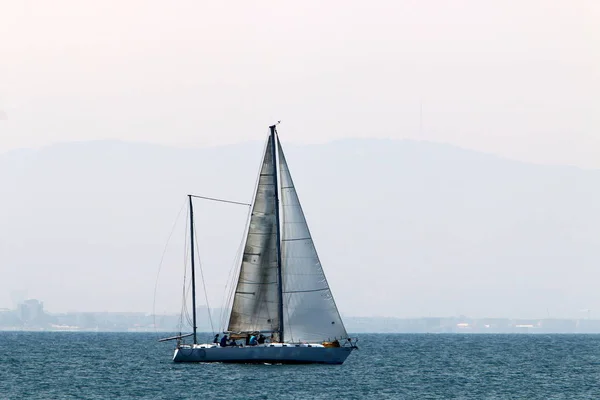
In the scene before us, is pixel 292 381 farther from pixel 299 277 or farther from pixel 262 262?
pixel 262 262

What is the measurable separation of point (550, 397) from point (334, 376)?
53.3 feet

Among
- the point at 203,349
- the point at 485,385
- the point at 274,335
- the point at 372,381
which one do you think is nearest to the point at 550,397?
the point at 485,385

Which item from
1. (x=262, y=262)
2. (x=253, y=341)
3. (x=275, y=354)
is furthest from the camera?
(x=253, y=341)

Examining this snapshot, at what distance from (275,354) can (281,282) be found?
5.12 meters

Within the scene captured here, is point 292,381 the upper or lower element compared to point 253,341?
lower

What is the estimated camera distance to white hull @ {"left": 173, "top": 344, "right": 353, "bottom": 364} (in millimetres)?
85625

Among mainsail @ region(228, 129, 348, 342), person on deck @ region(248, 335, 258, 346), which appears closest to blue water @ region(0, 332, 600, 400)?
person on deck @ region(248, 335, 258, 346)

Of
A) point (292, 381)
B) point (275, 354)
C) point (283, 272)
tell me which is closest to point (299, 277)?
point (283, 272)

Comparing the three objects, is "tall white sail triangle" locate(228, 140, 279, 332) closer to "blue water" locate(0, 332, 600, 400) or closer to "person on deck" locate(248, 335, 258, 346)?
"person on deck" locate(248, 335, 258, 346)

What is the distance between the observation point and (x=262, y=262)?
8619 cm

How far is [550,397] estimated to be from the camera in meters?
77.2

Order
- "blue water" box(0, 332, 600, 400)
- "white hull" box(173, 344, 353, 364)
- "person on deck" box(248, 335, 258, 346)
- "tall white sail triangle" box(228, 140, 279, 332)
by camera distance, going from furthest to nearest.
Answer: "person on deck" box(248, 335, 258, 346)
"tall white sail triangle" box(228, 140, 279, 332)
"white hull" box(173, 344, 353, 364)
"blue water" box(0, 332, 600, 400)

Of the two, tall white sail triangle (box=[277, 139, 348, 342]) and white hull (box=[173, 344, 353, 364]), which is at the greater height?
tall white sail triangle (box=[277, 139, 348, 342])

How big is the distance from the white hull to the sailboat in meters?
0.07
